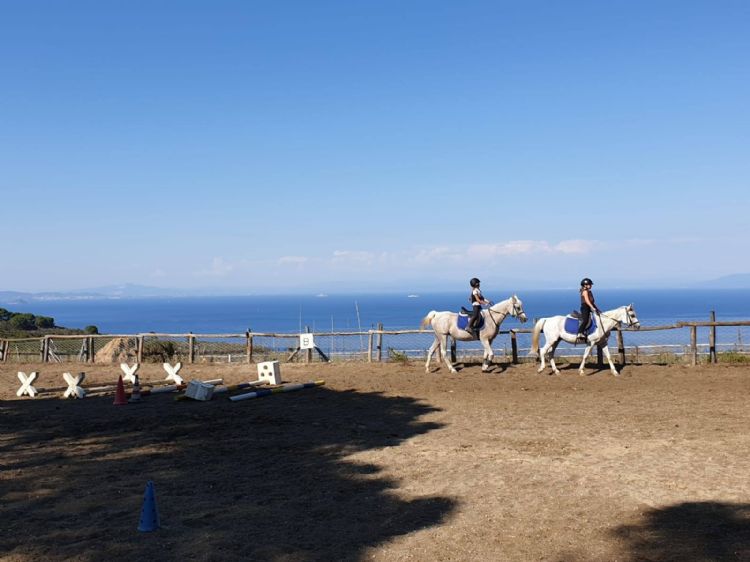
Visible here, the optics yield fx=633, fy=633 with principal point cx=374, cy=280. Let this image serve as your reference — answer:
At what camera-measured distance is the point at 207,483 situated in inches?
346

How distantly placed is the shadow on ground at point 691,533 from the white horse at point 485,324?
39.9ft

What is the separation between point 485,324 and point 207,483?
12.7 meters

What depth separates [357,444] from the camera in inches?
434

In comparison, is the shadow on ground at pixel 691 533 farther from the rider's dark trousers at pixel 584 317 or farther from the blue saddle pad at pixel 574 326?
the blue saddle pad at pixel 574 326

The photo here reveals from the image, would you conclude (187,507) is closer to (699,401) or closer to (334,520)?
(334,520)

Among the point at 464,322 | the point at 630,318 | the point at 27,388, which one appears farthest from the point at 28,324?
the point at 630,318

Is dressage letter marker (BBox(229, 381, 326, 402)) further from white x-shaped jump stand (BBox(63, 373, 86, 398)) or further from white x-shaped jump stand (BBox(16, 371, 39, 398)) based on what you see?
white x-shaped jump stand (BBox(16, 371, 39, 398))

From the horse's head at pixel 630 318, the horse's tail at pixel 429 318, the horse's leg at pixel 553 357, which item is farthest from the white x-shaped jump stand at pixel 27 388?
the horse's head at pixel 630 318

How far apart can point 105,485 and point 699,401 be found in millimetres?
12365

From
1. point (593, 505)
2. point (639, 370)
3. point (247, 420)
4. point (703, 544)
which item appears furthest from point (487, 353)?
point (703, 544)

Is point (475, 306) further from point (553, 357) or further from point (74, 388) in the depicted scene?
point (74, 388)

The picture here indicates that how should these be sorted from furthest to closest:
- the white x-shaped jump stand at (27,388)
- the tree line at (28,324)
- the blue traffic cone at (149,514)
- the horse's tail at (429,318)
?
the tree line at (28,324)
the horse's tail at (429,318)
the white x-shaped jump stand at (27,388)
the blue traffic cone at (149,514)

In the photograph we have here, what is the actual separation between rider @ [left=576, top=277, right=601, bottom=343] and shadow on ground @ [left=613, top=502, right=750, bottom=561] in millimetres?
11713

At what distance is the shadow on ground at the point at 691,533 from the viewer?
5969mm
